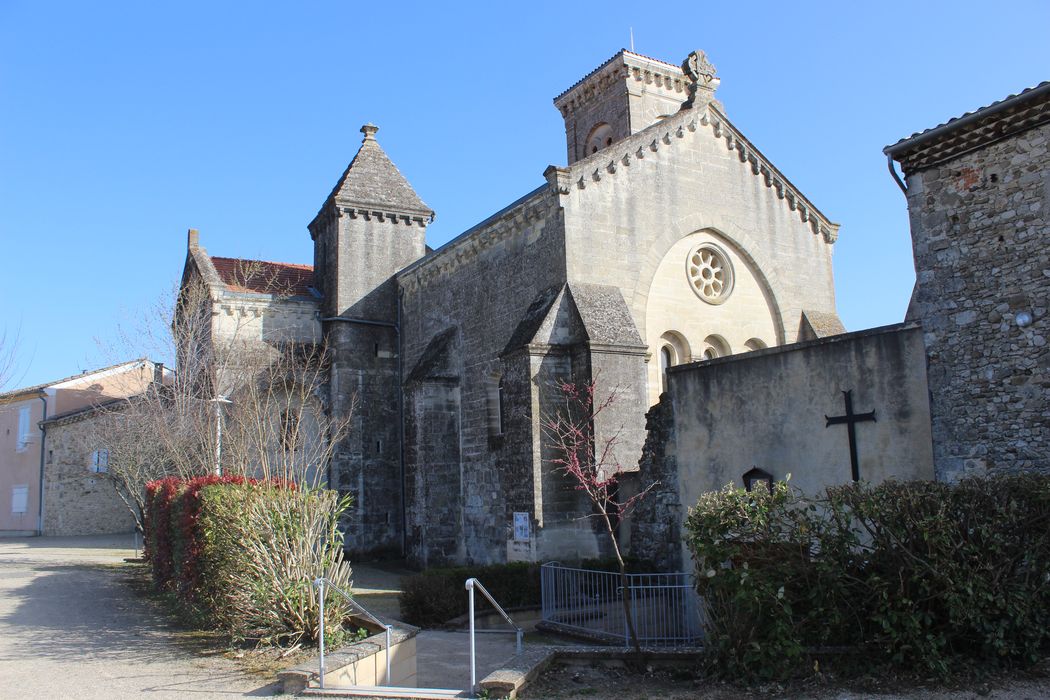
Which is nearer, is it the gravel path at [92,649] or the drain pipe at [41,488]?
the gravel path at [92,649]

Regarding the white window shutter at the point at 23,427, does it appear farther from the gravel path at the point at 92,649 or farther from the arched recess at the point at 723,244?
the arched recess at the point at 723,244

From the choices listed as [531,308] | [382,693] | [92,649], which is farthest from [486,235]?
[382,693]

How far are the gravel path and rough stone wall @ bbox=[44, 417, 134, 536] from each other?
15.1 m

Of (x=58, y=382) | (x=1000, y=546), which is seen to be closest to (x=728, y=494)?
(x=1000, y=546)

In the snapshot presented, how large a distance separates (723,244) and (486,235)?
5.52 m

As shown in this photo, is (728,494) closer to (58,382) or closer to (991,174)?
(991,174)

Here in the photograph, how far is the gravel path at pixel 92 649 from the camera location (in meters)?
8.11

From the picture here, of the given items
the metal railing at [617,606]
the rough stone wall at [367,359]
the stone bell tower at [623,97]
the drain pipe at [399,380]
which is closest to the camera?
the metal railing at [617,606]

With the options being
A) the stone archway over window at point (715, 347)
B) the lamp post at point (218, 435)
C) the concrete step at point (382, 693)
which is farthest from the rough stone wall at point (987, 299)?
the lamp post at point (218, 435)

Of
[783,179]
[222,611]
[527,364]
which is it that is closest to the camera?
[222,611]

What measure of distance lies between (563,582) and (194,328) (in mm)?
12800

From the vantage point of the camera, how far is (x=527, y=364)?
51.2ft

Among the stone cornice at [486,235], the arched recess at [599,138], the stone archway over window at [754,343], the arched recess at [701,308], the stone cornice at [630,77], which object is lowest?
the stone archway over window at [754,343]

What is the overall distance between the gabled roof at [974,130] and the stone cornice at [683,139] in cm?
751
